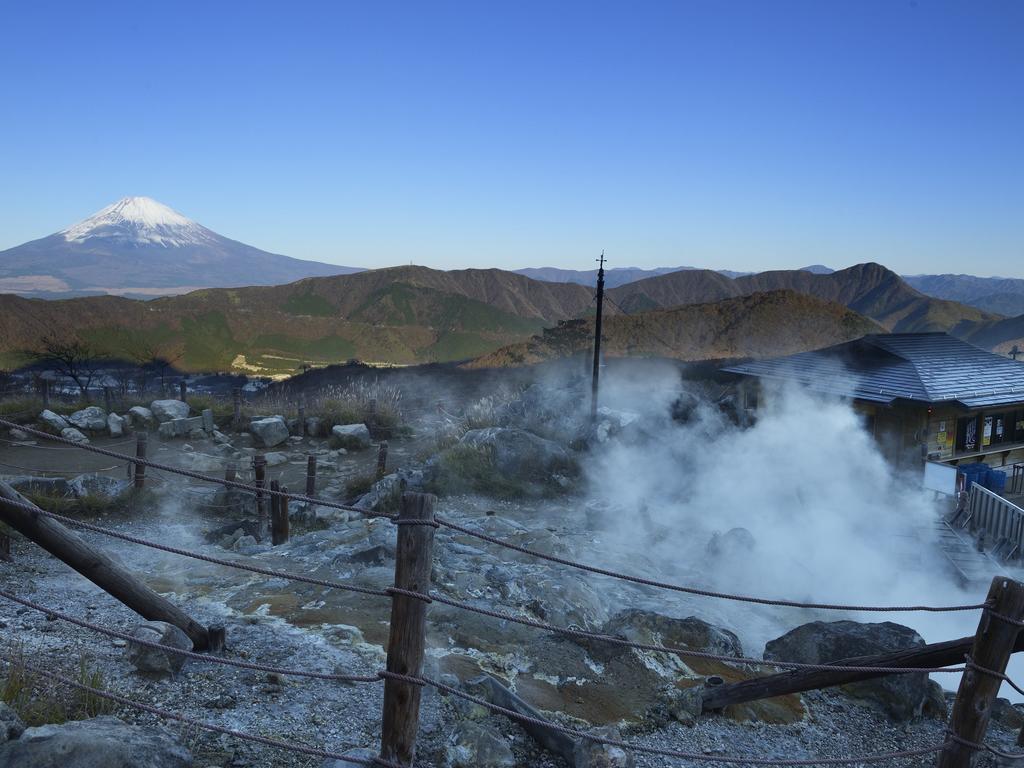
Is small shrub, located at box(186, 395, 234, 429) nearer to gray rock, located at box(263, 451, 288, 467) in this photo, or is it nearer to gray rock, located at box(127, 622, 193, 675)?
gray rock, located at box(263, 451, 288, 467)

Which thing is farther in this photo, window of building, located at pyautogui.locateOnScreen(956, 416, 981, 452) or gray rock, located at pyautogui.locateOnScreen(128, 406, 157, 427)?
gray rock, located at pyautogui.locateOnScreen(128, 406, 157, 427)

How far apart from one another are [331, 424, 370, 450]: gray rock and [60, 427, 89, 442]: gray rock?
5.98 metres

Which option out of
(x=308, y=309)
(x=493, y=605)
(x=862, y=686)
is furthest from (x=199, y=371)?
(x=862, y=686)

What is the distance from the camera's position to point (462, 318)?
56875 millimetres

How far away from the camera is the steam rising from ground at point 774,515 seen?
1020 cm

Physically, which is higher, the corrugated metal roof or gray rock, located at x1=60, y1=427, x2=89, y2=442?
the corrugated metal roof

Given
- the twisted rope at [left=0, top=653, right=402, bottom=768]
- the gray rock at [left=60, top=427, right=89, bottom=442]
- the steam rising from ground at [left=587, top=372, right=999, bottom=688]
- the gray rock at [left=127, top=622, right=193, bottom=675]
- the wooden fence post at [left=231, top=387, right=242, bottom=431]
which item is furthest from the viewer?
the wooden fence post at [left=231, top=387, right=242, bottom=431]

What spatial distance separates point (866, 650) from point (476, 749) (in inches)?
157

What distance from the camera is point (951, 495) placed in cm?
1377

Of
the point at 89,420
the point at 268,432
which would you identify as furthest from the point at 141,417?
the point at 268,432

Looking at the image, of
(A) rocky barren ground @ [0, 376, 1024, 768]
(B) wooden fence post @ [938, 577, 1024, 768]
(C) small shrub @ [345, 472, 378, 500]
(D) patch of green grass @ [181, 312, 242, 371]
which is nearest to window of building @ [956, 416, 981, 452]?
(A) rocky barren ground @ [0, 376, 1024, 768]

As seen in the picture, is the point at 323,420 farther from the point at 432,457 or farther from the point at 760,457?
the point at 760,457

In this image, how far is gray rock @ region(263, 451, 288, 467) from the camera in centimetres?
1570

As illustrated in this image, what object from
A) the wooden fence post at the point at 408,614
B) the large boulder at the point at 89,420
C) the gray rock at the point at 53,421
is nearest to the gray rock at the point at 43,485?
the gray rock at the point at 53,421
